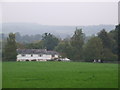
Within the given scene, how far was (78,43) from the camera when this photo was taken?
58.4m

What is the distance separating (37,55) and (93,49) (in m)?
19.2

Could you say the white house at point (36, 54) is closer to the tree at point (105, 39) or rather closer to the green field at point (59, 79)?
the tree at point (105, 39)

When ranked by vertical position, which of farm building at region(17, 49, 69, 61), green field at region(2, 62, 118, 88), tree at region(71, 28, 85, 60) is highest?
tree at region(71, 28, 85, 60)

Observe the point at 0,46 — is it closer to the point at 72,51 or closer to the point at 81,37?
the point at 72,51

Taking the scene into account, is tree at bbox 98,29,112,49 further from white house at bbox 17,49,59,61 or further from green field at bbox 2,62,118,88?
green field at bbox 2,62,118,88

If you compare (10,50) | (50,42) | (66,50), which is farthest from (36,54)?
(10,50)

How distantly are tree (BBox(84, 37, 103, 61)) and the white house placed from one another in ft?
47.0

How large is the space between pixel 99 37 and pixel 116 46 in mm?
4252

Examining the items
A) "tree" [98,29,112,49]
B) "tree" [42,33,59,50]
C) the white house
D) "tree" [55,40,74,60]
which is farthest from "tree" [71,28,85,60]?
"tree" [42,33,59,50]

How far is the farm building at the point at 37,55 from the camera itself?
6434 centimetres

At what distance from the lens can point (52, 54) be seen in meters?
65.5

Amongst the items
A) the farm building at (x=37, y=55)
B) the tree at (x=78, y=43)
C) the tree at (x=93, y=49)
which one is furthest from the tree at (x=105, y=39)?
the farm building at (x=37, y=55)

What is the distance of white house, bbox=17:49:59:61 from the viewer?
6438cm

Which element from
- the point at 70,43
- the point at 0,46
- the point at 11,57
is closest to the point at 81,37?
the point at 70,43
